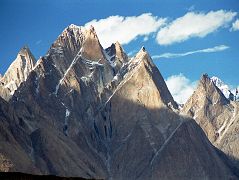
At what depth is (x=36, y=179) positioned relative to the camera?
2541 centimetres

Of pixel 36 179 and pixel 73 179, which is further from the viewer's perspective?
pixel 73 179

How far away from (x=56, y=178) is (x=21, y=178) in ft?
5.27

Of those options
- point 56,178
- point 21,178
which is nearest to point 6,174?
point 21,178

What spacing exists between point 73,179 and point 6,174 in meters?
3.21

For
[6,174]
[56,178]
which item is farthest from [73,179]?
[6,174]

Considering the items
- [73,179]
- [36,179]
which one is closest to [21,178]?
[36,179]

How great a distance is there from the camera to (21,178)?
25266 millimetres

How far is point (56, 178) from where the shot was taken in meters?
26.4

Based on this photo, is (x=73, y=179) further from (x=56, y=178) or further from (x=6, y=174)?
(x=6, y=174)

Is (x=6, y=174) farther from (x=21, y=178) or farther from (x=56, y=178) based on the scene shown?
(x=56, y=178)

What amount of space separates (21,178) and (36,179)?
0.54 m

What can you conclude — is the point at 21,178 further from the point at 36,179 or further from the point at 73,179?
the point at 73,179

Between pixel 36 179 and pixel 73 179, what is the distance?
2.12m
